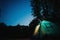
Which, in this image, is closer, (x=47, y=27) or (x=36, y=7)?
(x=47, y=27)

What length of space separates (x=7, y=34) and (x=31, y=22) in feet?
8.15

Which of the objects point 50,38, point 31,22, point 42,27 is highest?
point 31,22

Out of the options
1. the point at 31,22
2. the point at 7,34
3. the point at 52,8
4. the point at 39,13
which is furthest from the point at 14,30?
the point at 52,8

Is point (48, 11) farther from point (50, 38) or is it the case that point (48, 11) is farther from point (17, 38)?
point (17, 38)

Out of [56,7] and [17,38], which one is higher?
[56,7]

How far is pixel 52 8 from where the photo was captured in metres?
13.1

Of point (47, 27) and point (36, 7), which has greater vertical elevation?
point (36, 7)

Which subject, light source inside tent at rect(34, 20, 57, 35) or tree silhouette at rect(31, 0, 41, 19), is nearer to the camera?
light source inside tent at rect(34, 20, 57, 35)

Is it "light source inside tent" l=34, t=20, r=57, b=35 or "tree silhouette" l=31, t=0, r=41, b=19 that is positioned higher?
"tree silhouette" l=31, t=0, r=41, b=19

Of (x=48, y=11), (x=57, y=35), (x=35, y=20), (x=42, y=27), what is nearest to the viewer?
(x=57, y=35)

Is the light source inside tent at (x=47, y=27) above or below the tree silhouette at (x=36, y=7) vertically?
below

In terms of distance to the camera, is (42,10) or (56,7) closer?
(56,7)

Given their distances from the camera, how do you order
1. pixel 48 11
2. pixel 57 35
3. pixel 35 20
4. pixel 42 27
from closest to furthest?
1. pixel 57 35
2. pixel 42 27
3. pixel 48 11
4. pixel 35 20

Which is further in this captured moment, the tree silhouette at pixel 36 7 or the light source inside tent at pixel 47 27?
the tree silhouette at pixel 36 7
